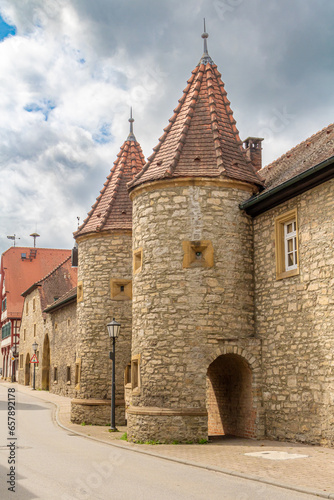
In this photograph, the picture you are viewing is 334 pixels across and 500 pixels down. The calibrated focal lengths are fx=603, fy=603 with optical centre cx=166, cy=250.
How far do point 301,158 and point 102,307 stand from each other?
307 inches

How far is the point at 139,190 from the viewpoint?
1534 cm

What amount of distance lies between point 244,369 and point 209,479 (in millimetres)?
5739

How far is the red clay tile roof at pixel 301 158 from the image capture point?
13567 mm

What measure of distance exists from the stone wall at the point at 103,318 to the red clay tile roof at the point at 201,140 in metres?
4.14

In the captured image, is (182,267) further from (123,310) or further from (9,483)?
(9,483)

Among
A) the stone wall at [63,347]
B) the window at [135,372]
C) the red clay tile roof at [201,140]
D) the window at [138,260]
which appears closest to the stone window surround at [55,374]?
the stone wall at [63,347]

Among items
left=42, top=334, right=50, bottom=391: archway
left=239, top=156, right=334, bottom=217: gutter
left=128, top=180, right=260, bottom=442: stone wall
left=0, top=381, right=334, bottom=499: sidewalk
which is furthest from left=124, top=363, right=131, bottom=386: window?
left=42, top=334, right=50, bottom=391: archway

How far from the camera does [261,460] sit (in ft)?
34.7

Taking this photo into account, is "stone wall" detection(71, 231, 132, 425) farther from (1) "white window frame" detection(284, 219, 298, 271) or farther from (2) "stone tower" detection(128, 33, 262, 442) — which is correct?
(1) "white window frame" detection(284, 219, 298, 271)

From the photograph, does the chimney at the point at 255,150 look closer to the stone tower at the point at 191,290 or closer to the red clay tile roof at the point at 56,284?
the stone tower at the point at 191,290

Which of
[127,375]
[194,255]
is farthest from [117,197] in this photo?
[194,255]

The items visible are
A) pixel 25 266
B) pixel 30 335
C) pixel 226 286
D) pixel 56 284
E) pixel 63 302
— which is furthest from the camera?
pixel 25 266

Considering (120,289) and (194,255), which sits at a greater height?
(194,255)

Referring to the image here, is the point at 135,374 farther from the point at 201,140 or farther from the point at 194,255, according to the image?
the point at 201,140
